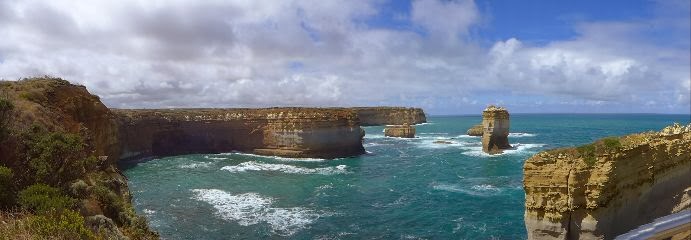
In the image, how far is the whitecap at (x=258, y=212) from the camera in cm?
2647

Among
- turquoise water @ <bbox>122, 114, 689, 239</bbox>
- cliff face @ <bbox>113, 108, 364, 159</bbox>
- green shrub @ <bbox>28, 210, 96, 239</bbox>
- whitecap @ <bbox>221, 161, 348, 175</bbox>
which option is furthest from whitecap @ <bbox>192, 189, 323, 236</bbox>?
cliff face @ <bbox>113, 108, 364, 159</bbox>

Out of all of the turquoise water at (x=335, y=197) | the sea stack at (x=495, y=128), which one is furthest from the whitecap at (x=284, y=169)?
the sea stack at (x=495, y=128)

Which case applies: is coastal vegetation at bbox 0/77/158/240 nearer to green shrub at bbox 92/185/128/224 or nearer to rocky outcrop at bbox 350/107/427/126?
green shrub at bbox 92/185/128/224

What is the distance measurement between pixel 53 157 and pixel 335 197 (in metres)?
21.5

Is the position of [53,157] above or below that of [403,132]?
above

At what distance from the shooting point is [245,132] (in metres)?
67.1

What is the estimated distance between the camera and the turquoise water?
83.5 ft

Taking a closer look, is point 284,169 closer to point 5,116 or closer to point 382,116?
point 5,116

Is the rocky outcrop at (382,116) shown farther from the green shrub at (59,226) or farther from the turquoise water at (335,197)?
the green shrub at (59,226)

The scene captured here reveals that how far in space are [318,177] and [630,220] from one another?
1135 inches

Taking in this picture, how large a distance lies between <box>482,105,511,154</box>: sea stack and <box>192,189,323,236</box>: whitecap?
3524 cm

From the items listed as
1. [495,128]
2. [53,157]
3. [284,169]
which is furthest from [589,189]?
[495,128]

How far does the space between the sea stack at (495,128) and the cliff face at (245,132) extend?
1786 centimetres

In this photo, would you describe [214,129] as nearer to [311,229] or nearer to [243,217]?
[243,217]
